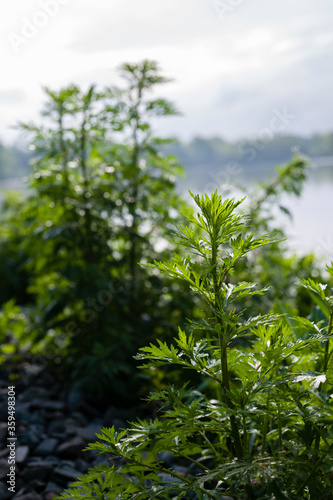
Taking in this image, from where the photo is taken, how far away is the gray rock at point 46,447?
7.18ft

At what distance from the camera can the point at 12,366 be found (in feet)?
10.4

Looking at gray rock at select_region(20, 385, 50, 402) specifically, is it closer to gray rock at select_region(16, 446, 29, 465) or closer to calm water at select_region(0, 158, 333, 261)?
gray rock at select_region(16, 446, 29, 465)

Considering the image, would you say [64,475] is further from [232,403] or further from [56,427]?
[232,403]

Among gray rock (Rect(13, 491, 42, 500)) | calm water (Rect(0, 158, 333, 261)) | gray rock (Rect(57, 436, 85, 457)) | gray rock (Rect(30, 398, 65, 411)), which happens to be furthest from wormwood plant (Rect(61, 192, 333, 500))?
gray rock (Rect(30, 398, 65, 411))

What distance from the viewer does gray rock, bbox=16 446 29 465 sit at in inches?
82.0

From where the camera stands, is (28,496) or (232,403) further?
(28,496)

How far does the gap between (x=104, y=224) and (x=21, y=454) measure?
3.99 ft

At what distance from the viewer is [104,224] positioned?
8.80 ft

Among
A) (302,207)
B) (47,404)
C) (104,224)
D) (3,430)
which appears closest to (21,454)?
(3,430)

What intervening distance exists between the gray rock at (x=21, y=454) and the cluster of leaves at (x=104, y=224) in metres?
0.49

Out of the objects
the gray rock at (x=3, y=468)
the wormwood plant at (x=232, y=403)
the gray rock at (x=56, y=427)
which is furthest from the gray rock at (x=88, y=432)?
the wormwood plant at (x=232, y=403)

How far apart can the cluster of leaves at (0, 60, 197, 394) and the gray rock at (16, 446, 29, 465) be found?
0.49 meters

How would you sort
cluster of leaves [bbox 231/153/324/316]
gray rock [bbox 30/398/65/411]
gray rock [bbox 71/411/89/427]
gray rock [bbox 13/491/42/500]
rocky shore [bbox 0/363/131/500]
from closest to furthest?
gray rock [bbox 13/491/42/500] → rocky shore [bbox 0/363/131/500] → gray rock [bbox 71/411/89/427] → gray rock [bbox 30/398/65/411] → cluster of leaves [bbox 231/153/324/316]

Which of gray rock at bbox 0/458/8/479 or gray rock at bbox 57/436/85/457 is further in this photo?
gray rock at bbox 57/436/85/457
